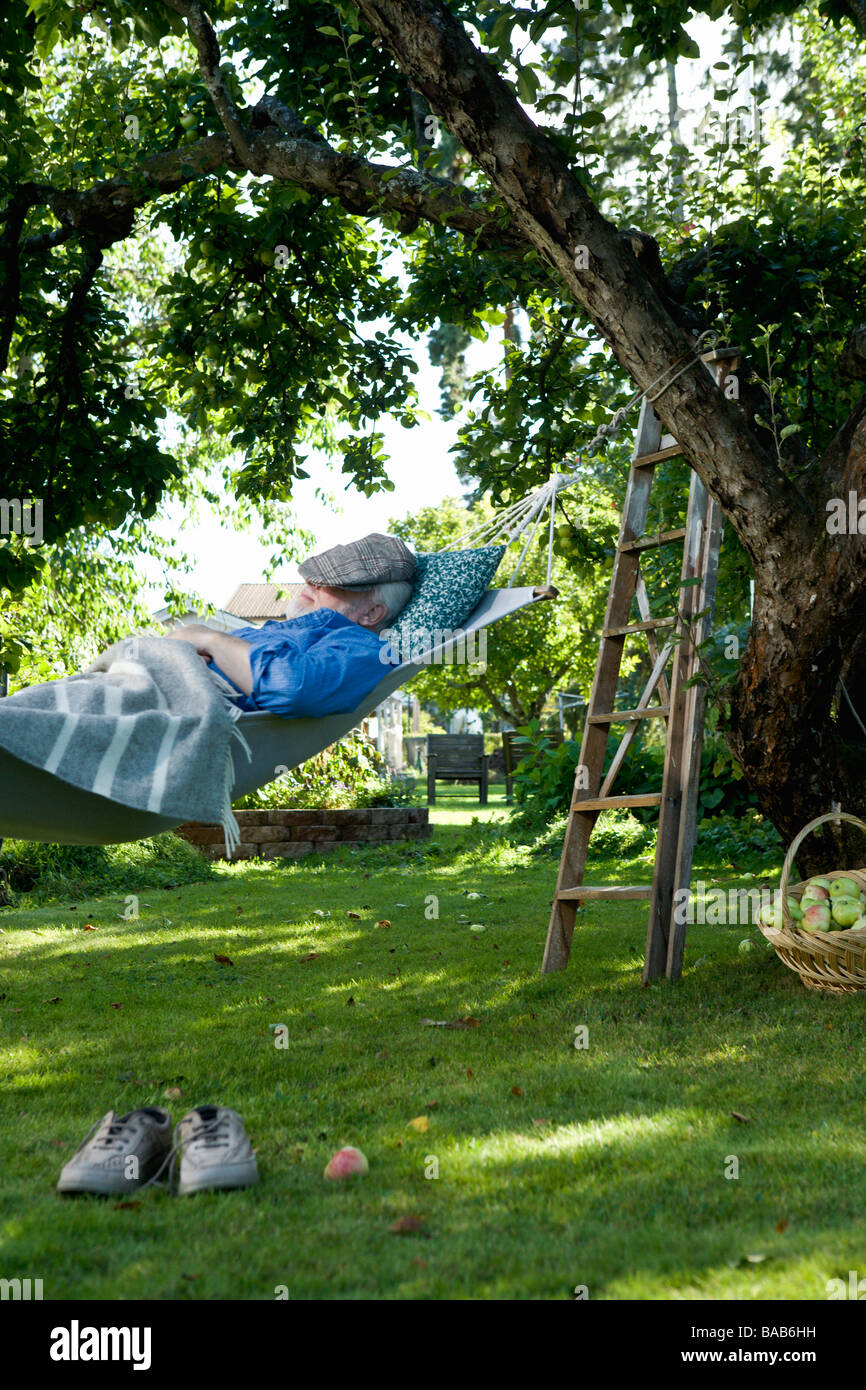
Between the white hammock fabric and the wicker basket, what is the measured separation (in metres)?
1.19

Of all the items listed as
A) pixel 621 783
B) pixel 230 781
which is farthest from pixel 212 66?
pixel 621 783

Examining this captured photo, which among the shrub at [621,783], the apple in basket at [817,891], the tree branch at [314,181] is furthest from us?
the shrub at [621,783]

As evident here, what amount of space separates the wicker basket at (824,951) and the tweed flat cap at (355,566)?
60.4 inches

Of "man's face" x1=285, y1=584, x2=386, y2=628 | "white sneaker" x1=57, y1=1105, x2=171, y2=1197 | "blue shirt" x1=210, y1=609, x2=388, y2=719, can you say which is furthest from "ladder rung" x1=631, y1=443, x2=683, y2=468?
"white sneaker" x1=57, y1=1105, x2=171, y2=1197

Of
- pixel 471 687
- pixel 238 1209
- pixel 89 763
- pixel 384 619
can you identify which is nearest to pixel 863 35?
pixel 384 619

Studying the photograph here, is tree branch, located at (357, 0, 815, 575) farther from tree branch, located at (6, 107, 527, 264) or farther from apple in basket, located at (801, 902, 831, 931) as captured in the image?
apple in basket, located at (801, 902, 831, 931)

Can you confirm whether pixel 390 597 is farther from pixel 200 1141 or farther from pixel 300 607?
pixel 200 1141

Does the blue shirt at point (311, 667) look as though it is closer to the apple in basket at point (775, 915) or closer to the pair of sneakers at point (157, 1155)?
the pair of sneakers at point (157, 1155)

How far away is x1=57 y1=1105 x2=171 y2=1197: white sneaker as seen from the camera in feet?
6.30

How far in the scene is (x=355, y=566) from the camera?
3387mm

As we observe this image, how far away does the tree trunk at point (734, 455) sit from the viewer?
10.3 feet

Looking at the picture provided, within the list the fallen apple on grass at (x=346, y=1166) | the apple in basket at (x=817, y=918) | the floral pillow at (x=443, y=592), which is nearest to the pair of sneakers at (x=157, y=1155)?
the fallen apple on grass at (x=346, y=1166)

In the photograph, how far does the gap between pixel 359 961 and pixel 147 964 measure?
2.90 ft
